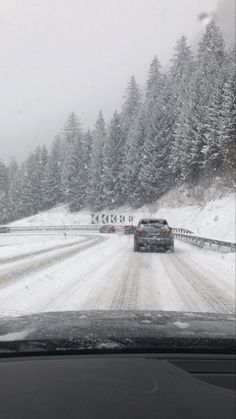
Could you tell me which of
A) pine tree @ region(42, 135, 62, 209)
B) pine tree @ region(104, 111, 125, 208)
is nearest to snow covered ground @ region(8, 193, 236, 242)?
pine tree @ region(104, 111, 125, 208)

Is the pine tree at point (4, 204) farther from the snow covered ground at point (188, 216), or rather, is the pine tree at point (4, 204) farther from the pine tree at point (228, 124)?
the pine tree at point (228, 124)

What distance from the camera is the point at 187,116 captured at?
63.5 m

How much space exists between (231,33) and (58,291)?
105 meters

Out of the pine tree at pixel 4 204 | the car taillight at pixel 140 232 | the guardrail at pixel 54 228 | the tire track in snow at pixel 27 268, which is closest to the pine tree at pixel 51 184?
the pine tree at pixel 4 204

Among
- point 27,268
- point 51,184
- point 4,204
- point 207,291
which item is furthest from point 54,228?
point 207,291

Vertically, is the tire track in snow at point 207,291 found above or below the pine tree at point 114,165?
below

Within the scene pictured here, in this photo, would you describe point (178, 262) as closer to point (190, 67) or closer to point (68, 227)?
point (68, 227)

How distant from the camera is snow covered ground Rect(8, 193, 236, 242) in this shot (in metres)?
42.1

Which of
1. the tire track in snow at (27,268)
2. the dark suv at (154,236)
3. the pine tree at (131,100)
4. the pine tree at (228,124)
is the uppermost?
the pine tree at (131,100)

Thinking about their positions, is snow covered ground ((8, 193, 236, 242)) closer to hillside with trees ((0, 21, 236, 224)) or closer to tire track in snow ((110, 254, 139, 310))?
hillside with trees ((0, 21, 236, 224))

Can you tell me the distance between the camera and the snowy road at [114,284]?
9537mm

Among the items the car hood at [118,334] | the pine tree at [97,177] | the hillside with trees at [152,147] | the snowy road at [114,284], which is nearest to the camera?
the car hood at [118,334]

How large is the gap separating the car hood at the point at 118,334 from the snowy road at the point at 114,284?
4169 millimetres

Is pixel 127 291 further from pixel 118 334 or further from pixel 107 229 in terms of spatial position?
pixel 107 229
